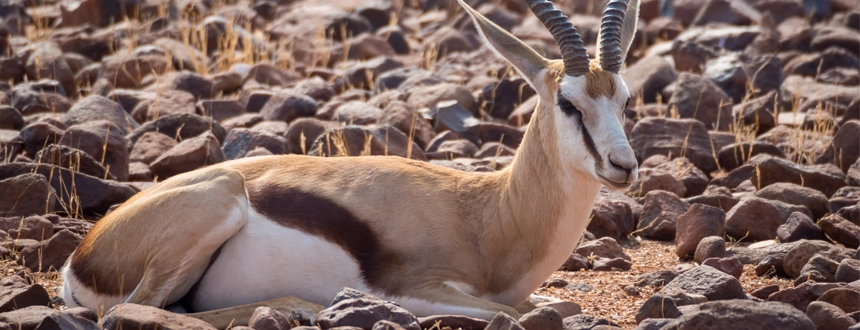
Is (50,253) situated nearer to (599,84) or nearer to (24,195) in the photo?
(24,195)

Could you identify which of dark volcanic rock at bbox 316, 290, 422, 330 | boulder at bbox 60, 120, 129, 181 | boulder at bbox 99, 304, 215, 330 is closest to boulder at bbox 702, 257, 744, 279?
dark volcanic rock at bbox 316, 290, 422, 330

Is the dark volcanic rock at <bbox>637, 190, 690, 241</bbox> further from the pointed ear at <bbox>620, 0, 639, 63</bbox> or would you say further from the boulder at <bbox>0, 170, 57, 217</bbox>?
the boulder at <bbox>0, 170, 57, 217</bbox>

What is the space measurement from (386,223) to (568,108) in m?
1.35

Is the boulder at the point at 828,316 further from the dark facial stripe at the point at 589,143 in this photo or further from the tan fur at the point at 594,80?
the tan fur at the point at 594,80

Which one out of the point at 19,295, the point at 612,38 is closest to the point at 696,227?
the point at 612,38

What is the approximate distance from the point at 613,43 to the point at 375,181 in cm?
177

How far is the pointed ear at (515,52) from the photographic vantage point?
695cm

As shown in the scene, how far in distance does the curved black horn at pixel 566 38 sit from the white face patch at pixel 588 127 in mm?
81

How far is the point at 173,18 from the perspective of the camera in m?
17.9

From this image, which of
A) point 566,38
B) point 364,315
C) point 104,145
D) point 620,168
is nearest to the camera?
point 364,315

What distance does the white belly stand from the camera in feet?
21.5

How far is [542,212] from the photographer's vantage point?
6859mm

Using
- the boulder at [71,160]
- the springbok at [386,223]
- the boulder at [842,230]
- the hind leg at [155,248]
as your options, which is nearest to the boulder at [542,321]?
the springbok at [386,223]

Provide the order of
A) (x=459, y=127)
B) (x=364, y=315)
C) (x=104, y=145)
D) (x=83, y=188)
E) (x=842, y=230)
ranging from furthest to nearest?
(x=459, y=127) → (x=104, y=145) → (x=83, y=188) → (x=842, y=230) → (x=364, y=315)
